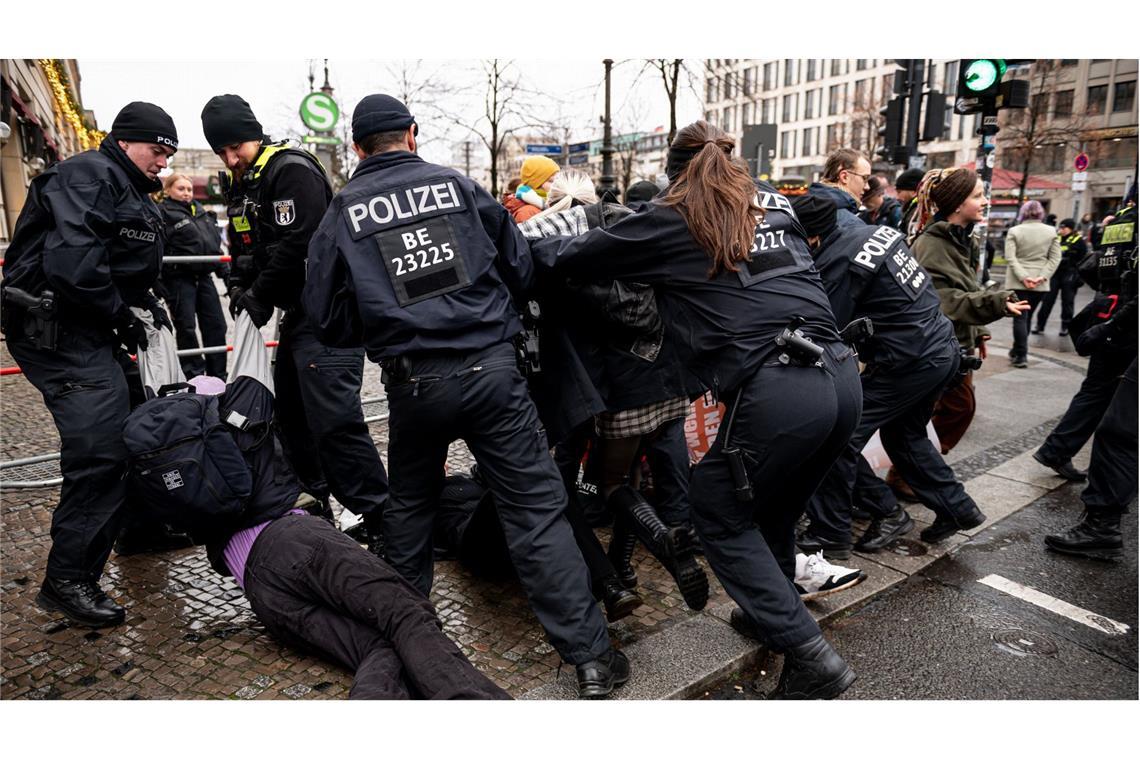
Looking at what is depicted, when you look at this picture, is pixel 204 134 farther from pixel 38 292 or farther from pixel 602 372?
pixel 602 372

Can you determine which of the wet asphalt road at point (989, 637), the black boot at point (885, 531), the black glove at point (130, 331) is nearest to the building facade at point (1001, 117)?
the black boot at point (885, 531)

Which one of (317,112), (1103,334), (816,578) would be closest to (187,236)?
(317,112)

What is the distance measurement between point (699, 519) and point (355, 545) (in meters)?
1.27

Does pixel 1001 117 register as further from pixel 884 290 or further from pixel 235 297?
pixel 235 297

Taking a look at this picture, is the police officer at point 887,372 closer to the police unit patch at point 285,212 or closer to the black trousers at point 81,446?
the police unit patch at point 285,212

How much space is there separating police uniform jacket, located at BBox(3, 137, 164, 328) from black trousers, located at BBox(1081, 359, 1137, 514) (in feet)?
14.9

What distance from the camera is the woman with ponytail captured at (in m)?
2.60

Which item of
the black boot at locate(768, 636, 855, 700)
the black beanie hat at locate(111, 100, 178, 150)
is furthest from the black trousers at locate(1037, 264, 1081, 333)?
the black beanie hat at locate(111, 100, 178, 150)

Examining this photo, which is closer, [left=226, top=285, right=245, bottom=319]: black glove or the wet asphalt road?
the wet asphalt road

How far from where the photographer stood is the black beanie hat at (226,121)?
370 centimetres

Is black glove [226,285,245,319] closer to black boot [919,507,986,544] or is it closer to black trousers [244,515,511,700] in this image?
black trousers [244,515,511,700]

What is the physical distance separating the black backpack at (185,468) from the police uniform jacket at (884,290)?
2.70 meters

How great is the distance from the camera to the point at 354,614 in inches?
109
